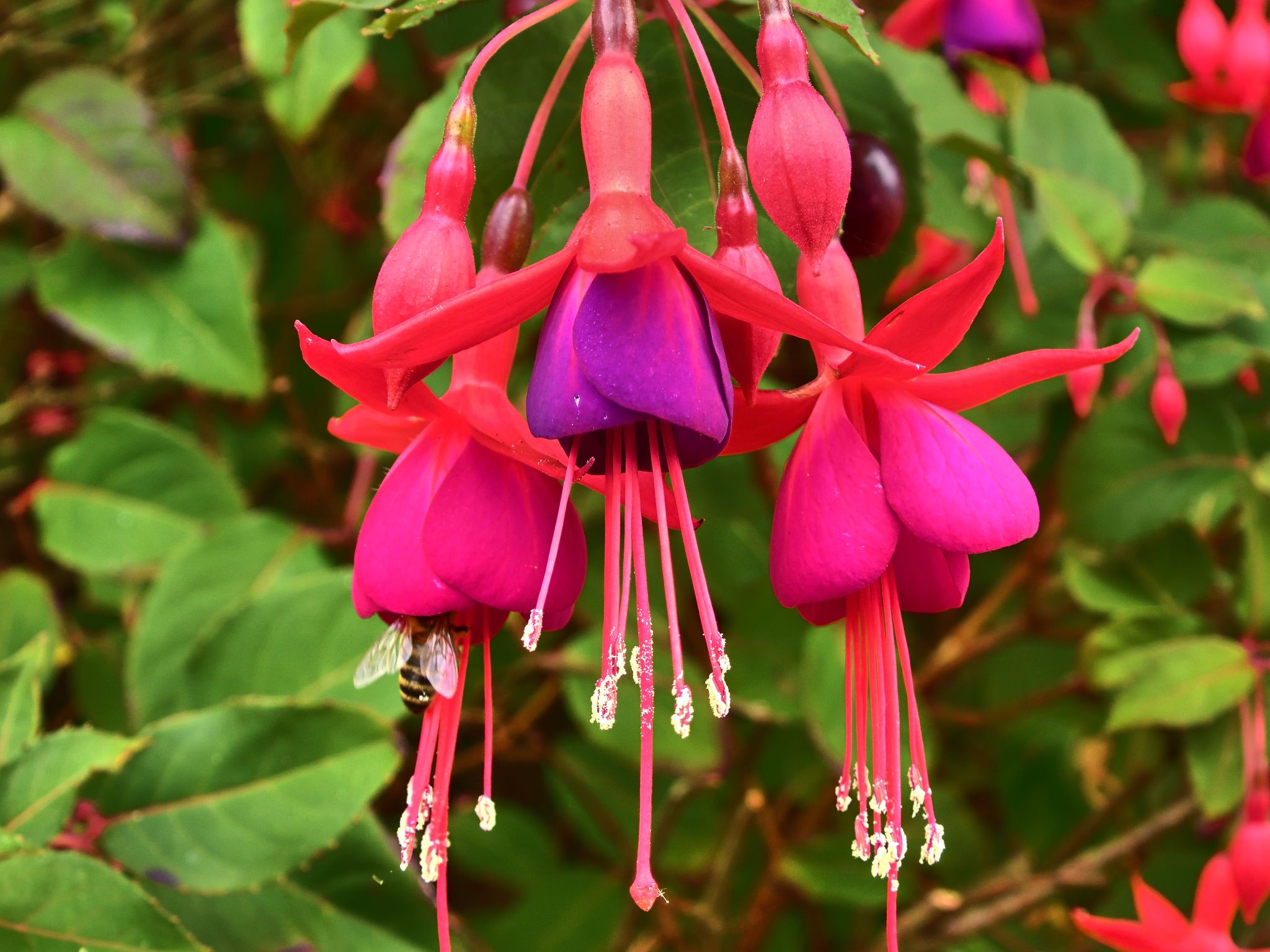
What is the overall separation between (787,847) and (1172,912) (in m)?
0.41

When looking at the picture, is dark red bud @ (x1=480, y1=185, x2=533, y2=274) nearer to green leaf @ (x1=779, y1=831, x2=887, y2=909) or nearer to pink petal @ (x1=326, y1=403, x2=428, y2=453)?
pink petal @ (x1=326, y1=403, x2=428, y2=453)

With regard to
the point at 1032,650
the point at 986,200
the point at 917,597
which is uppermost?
the point at 917,597

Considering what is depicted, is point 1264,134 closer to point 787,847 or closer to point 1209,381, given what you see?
point 1209,381

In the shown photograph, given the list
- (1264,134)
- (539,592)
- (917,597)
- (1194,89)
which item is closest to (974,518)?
(917,597)

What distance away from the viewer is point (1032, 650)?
1.53 metres

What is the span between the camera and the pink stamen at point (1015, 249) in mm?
1110

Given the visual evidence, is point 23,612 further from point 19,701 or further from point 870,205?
point 870,205

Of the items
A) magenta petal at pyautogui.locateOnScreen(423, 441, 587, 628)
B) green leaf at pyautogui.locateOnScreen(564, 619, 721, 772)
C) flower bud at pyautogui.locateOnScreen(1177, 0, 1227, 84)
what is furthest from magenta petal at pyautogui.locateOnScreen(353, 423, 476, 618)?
flower bud at pyautogui.locateOnScreen(1177, 0, 1227, 84)

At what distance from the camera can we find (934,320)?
0.52 meters

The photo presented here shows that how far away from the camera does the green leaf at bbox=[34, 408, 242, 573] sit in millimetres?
1182

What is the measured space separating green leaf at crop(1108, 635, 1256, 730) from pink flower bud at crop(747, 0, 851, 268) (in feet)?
2.24

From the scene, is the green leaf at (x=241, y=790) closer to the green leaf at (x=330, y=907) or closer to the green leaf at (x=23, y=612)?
the green leaf at (x=330, y=907)

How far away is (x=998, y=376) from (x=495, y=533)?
24 cm

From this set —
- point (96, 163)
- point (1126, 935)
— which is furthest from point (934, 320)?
point (96, 163)
